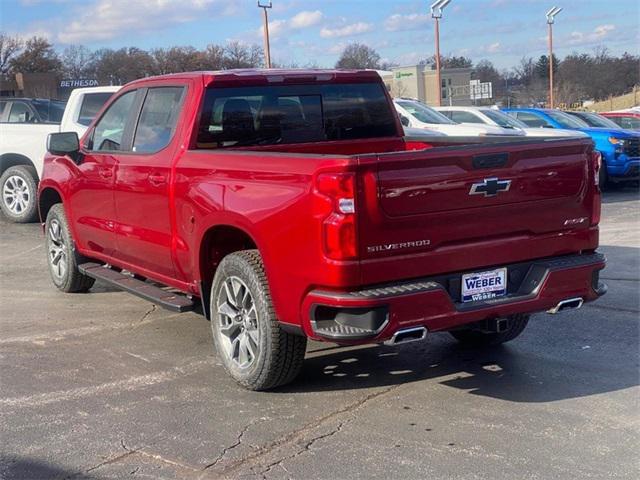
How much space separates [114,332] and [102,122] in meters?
1.83

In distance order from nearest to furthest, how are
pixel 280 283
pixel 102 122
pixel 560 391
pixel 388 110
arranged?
1. pixel 280 283
2. pixel 560 391
3. pixel 388 110
4. pixel 102 122

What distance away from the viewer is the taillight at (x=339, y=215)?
13.6 ft

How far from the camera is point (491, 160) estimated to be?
457cm

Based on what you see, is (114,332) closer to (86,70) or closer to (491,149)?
(491,149)

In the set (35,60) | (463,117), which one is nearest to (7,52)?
(35,60)

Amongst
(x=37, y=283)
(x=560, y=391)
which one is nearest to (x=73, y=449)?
(x=560, y=391)

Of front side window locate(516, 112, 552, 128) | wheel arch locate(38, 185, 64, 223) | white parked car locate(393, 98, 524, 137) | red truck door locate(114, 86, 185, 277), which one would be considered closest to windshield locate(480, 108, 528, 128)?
front side window locate(516, 112, 552, 128)

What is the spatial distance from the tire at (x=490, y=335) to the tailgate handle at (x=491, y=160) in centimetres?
154

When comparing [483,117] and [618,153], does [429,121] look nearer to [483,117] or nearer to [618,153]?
[483,117]

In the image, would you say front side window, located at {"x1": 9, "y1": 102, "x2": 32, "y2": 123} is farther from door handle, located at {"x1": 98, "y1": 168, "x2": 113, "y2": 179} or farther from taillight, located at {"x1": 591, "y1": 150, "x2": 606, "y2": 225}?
taillight, located at {"x1": 591, "y1": 150, "x2": 606, "y2": 225}

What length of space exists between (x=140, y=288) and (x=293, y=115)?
5.84 feet

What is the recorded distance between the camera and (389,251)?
432 cm

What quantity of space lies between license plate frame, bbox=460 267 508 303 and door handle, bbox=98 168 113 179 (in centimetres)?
323

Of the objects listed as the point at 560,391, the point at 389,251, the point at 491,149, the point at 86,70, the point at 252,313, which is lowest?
the point at 560,391
